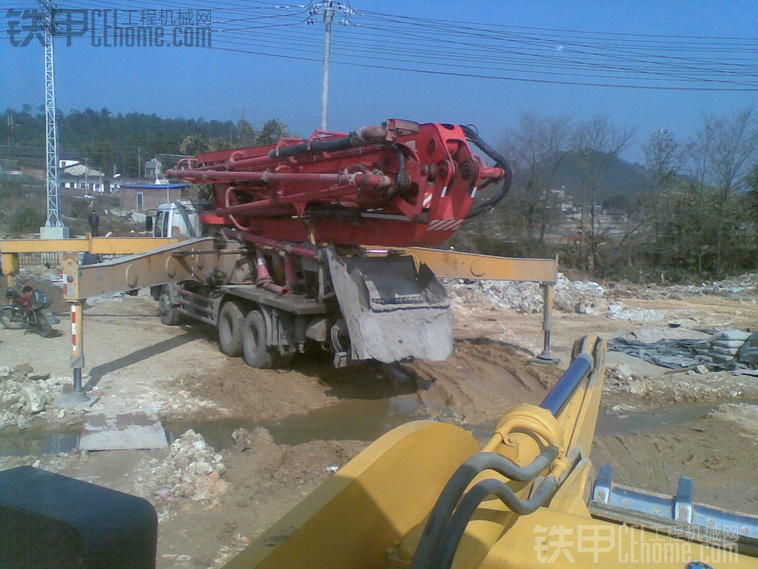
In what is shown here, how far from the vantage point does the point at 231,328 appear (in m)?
9.64

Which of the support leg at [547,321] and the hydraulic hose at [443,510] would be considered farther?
the support leg at [547,321]

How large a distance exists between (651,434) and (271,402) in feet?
14.5

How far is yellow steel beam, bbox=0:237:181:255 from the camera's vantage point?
997 cm

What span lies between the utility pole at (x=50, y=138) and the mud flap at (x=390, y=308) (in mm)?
4055

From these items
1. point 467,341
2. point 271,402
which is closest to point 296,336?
point 271,402

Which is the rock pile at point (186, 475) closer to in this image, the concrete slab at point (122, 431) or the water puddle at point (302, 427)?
the concrete slab at point (122, 431)

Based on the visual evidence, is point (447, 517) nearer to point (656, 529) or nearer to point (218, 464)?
point (656, 529)

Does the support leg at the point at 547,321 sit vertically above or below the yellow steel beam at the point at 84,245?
below

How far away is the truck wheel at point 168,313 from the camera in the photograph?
11848 mm

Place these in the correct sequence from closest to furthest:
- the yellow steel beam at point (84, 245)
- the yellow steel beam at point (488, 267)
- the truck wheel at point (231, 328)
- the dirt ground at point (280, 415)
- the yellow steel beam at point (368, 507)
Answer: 1. the yellow steel beam at point (368, 507)
2. the dirt ground at point (280, 415)
3. the truck wheel at point (231, 328)
4. the yellow steel beam at point (488, 267)
5. the yellow steel beam at point (84, 245)

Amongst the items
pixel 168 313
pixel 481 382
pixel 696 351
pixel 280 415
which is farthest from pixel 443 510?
pixel 168 313

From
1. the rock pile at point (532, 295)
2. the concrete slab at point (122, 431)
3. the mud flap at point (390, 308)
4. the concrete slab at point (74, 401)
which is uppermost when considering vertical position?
the mud flap at point (390, 308)

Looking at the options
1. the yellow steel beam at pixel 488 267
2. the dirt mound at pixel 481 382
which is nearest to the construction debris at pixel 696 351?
the dirt mound at pixel 481 382

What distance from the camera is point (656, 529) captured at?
2279 millimetres
